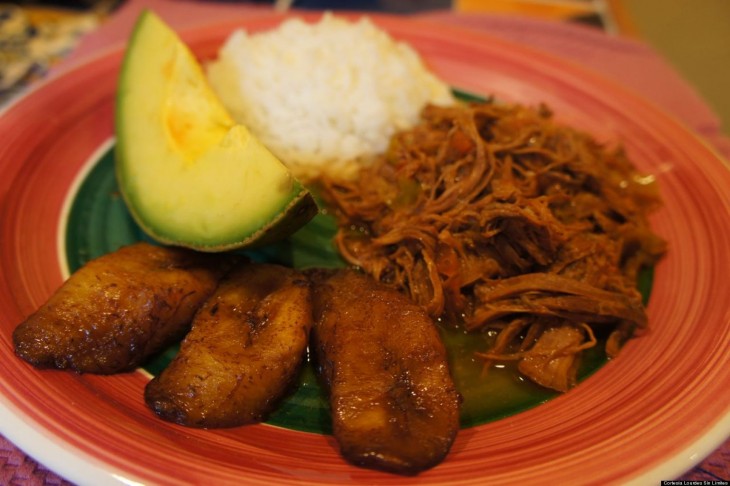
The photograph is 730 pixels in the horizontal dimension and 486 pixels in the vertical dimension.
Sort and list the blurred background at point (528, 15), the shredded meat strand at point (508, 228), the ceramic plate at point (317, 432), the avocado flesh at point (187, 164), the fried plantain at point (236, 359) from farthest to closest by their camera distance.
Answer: the blurred background at point (528, 15) → the shredded meat strand at point (508, 228) → the avocado flesh at point (187, 164) → the fried plantain at point (236, 359) → the ceramic plate at point (317, 432)

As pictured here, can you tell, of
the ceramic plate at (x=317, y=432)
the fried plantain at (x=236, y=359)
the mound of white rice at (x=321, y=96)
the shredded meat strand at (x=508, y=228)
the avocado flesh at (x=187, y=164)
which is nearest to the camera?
the ceramic plate at (x=317, y=432)

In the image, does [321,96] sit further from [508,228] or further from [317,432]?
[317,432]

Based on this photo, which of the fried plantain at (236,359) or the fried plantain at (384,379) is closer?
the fried plantain at (384,379)

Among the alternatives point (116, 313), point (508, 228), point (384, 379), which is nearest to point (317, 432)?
point (384, 379)

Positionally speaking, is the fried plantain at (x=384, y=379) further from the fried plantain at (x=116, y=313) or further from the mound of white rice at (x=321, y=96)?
the mound of white rice at (x=321, y=96)

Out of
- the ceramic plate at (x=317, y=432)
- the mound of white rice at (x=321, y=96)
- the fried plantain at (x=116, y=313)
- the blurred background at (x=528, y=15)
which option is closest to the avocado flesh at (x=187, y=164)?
the fried plantain at (x=116, y=313)

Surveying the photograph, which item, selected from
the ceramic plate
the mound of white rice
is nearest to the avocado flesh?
the ceramic plate
